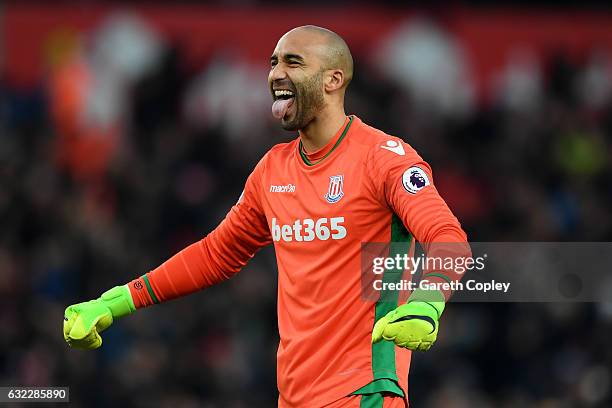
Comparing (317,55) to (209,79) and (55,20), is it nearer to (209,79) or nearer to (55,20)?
(209,79)

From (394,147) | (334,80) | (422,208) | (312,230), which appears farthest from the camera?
(334,80)

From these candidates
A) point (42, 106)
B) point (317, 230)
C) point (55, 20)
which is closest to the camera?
point (317, 230)

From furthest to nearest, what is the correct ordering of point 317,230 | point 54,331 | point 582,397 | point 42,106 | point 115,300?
1. point 42,106
2. point 54,331
3. point 582,397
4. point 115,300
5. point 317,230

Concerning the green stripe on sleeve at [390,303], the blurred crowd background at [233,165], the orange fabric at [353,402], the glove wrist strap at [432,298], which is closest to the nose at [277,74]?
the green stripe on sleeve at [390,303]

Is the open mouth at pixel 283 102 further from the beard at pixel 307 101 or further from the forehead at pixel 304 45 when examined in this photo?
the forehead at pixel 304 45

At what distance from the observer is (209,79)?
15.3m

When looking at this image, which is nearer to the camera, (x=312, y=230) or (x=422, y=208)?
(x=422, y=208)

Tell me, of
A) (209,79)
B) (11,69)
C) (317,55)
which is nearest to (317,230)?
(317,55)

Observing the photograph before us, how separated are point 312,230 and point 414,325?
43.2 inches

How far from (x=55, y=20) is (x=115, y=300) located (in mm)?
10256

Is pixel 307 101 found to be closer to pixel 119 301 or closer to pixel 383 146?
pixel 383 146

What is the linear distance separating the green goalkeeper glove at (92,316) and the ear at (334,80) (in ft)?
4.86

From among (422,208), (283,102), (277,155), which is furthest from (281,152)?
(422,208)

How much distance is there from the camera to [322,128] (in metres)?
6.17
